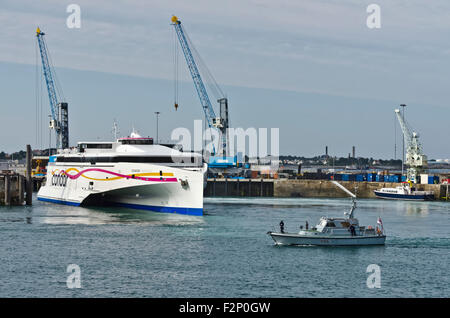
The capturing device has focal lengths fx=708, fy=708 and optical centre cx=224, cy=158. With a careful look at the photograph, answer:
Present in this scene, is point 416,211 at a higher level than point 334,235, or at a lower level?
lower

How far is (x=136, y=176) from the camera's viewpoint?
73750 mm

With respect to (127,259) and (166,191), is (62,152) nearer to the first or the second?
(166,191)

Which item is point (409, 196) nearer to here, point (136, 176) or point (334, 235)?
point (136, 176)

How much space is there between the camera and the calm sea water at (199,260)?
125 ft

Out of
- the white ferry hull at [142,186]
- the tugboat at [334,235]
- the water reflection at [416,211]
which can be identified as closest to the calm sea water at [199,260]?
the tugboat at [334,235]

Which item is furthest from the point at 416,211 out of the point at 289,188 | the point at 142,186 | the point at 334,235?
the point at 289,188

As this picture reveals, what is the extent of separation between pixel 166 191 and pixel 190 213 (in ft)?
11.1

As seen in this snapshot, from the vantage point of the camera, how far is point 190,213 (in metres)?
73.4

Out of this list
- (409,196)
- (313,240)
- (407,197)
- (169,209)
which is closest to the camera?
(313,240)

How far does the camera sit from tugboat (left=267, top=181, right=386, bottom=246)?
5228 cm

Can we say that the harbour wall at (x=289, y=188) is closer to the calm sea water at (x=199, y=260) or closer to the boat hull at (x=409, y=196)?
the boat hull at (x=409, y=196)

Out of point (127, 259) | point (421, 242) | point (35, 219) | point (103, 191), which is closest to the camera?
point (127, 259)

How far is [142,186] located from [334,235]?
89.2 feet
